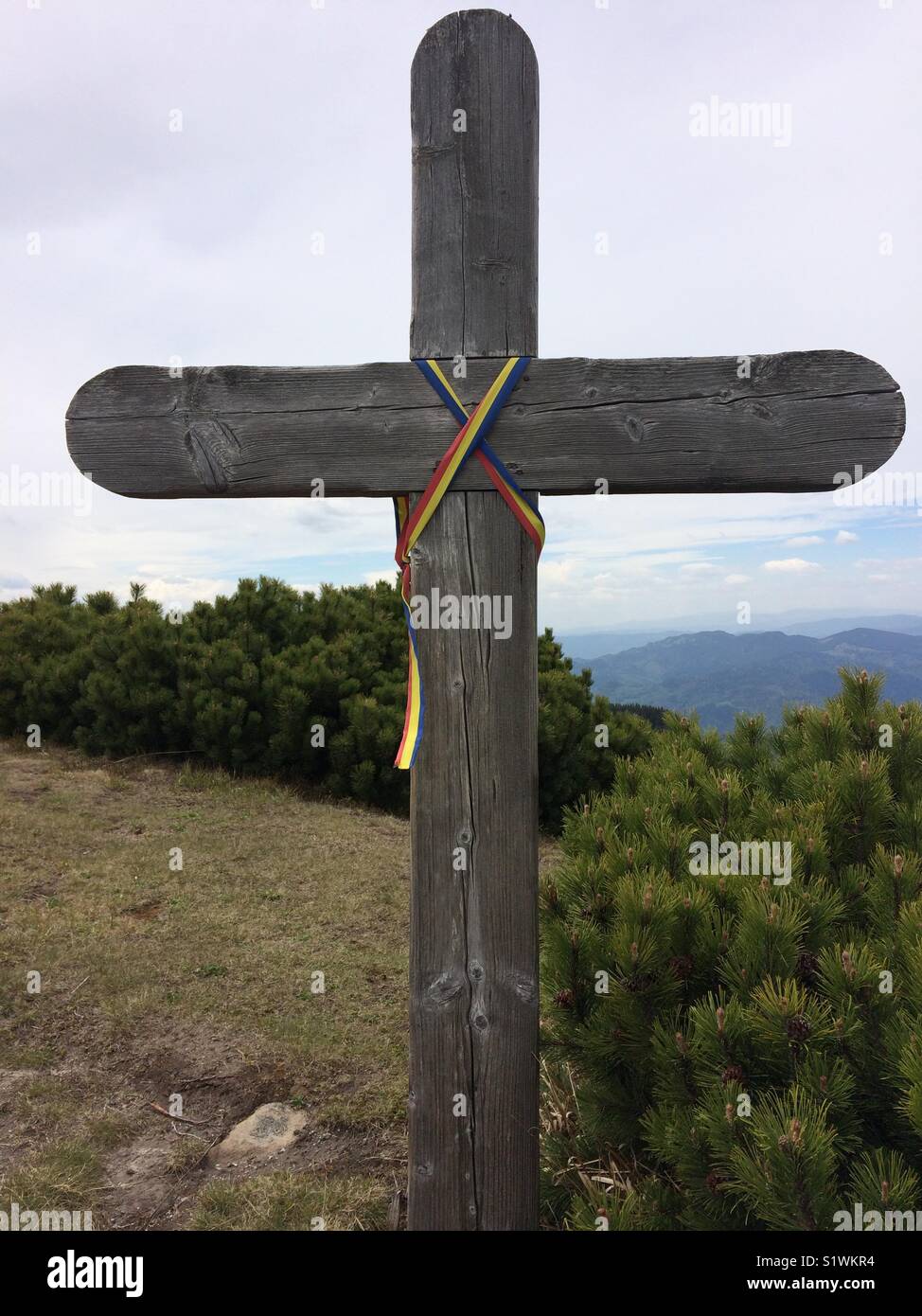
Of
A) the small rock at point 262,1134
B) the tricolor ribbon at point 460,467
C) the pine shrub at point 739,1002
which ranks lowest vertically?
the small rock at point 262,1134

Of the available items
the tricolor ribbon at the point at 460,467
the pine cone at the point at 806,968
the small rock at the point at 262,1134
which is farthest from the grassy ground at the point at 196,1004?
the tricolor ribbon at the point at 460,467

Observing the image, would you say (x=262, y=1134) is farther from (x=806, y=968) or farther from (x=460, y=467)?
(x=460, y=467)

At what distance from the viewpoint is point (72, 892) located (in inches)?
232

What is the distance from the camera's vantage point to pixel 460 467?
7.10ft

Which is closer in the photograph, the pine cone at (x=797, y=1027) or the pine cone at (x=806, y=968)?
the pine cone at (x=797, y=1027)

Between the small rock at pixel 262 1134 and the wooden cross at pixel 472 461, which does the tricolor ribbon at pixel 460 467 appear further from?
the small rock at pixel 262 1134

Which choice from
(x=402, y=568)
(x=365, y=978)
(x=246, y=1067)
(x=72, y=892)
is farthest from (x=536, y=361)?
(x=72, y=892)

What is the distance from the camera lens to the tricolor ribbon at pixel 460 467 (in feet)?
7.03

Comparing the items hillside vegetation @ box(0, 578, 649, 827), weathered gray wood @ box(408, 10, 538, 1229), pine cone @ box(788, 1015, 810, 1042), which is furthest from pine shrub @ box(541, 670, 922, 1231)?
hillside vegetation @ box(0, 578, 649, 827)

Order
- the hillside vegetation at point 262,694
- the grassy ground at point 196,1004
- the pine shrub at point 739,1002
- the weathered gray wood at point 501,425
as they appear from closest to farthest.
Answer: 1. the pine shrub at point 739,1002
2. the weathered gray wood at point 501,425
3. the grassy ground at point 196,1004
4. the hillside vegetation at point 262,694

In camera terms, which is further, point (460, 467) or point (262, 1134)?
point (262, 1134)

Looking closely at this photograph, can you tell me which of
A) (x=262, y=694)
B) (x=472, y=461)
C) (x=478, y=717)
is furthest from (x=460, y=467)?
(x=262, y=694)

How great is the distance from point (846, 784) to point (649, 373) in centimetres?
151

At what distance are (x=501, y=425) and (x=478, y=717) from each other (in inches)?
28.6
